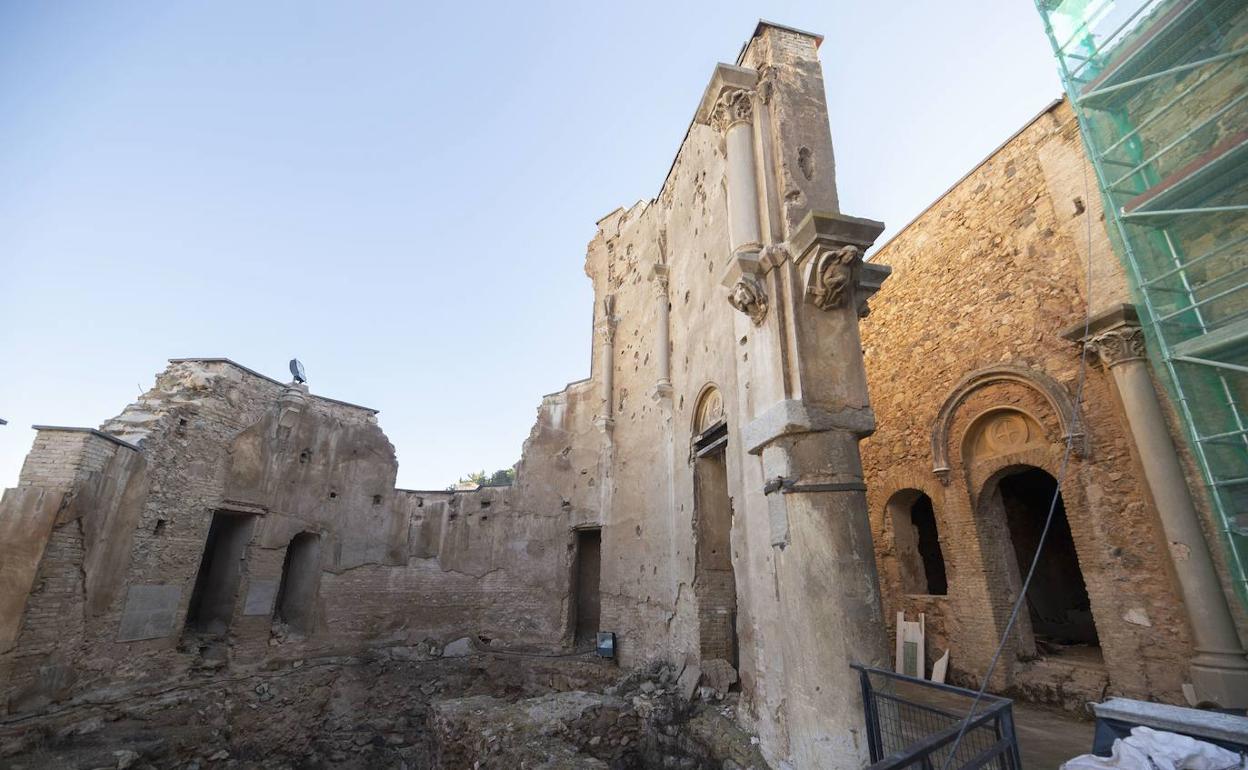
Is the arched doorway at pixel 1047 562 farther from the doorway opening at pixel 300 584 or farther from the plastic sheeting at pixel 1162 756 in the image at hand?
the doorway opening at pixel 300 584

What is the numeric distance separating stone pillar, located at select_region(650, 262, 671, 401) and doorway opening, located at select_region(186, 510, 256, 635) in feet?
26.8

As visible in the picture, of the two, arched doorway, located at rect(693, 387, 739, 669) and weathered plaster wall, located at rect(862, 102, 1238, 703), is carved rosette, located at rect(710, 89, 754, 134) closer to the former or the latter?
arched doorway, located at rect(693, 387, 739, 669)

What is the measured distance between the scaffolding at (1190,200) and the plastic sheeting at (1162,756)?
5128mm

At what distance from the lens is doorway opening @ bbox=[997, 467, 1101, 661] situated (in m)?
12.4

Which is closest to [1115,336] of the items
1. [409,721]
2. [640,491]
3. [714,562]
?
[714,562]

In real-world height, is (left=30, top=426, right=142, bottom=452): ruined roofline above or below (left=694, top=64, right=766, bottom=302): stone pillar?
below

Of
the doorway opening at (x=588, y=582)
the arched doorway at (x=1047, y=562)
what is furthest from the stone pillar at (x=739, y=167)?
the arched doorway at (x=1047, y=562)

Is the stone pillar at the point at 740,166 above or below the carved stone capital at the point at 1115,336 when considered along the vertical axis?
above

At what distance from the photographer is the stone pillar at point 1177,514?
6391 mm

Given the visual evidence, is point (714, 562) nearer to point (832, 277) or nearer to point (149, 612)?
point (832, 277)

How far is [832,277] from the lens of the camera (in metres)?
4.95

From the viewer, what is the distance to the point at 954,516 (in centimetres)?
993

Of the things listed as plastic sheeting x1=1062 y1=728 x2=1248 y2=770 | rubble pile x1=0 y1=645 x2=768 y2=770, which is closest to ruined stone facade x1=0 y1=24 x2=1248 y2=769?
rubble pile x1=0 y1=645 x2=768 y2=770

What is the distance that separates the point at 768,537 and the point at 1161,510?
575cm
